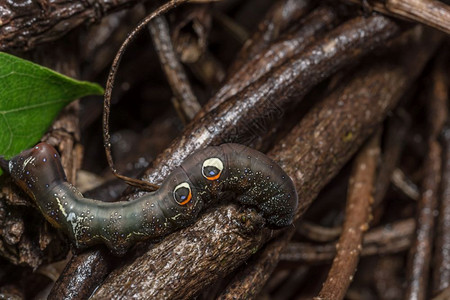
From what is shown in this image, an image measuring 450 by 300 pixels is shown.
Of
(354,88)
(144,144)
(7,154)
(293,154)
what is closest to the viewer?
(7,154)

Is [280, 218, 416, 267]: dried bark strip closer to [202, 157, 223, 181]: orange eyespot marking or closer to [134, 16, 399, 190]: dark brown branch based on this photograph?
[134, 16, 399, 190]: dark brown branch

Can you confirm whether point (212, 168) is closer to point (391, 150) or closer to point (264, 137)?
point (264, 137)

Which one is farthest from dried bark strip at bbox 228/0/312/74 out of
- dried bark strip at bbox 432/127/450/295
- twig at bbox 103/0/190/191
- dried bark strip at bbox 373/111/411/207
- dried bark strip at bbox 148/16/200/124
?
dried bark strip at bbox 432/127/450/295

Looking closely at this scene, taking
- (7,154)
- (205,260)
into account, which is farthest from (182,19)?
(205,260)

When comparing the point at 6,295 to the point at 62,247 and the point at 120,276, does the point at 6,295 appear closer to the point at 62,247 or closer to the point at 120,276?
the point at 62,247

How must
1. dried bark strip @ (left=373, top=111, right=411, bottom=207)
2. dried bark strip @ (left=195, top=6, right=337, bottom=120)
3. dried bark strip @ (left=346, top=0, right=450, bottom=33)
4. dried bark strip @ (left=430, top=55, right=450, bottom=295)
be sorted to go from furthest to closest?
dried bark strip @ (left=373, top=111, right=411, bottom=207) → dried bark strip @ (left=430, top=55, right=450, bottom=295) → dried bark strip @ (left=195, top=6, right=337, bottom=120) → dried bark strip @ (left=346, top=0, right=450, bottom=33)

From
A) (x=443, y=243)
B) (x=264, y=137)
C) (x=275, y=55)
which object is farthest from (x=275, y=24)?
(x=443, y=243)
